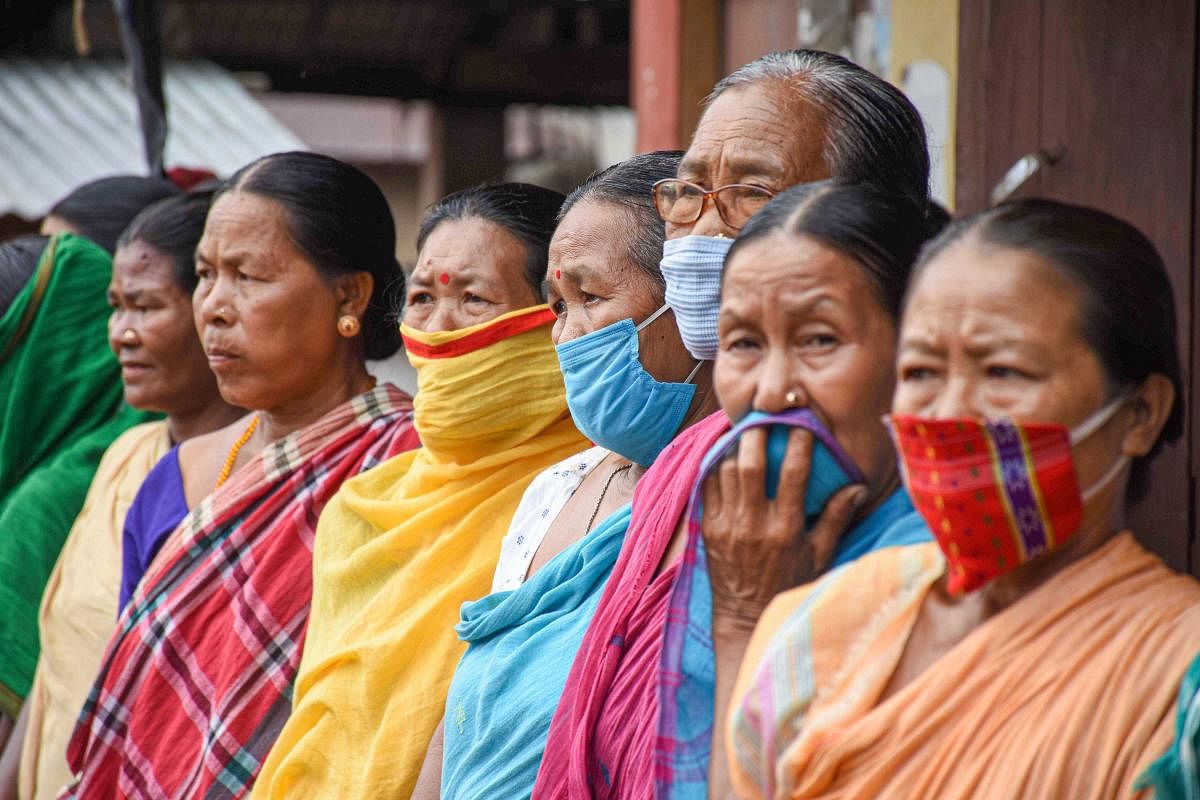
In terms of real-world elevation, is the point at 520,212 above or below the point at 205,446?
above

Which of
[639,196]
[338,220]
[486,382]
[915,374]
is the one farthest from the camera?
[338,220]

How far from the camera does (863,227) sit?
2271 millimetres

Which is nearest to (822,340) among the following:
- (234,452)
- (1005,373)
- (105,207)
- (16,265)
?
(1005,373)

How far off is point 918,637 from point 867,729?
16 centimetres

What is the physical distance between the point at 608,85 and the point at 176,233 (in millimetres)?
6447

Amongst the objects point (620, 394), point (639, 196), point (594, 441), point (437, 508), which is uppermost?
point (639, 196)

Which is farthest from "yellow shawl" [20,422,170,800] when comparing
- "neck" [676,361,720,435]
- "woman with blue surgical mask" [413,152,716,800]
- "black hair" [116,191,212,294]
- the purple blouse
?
"neck" [676,361,720,435]

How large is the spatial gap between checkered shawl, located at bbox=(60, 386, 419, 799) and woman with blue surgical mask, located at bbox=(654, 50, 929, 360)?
150cm

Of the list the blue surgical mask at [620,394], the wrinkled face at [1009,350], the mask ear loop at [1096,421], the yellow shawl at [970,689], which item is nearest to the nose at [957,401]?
the wrinkled face at [1009,350]

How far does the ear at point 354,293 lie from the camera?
4199mm

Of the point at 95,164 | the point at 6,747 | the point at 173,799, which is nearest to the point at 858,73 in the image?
the point at 173,799

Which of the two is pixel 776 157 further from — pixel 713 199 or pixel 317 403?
pixel 317 403

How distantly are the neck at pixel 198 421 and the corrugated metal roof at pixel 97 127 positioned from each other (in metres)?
4.49

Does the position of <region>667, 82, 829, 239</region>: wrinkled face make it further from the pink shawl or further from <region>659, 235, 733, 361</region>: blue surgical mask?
the pink shawl
